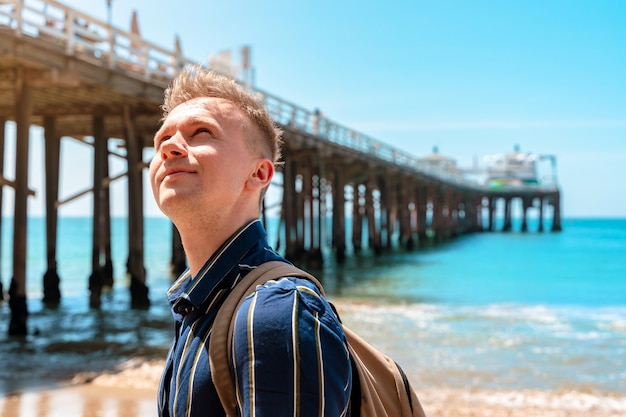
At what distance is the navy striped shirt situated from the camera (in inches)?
37.7

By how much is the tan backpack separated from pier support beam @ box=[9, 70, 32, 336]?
825cm

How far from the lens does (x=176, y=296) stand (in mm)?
1284

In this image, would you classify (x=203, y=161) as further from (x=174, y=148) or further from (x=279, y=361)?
(x=279, y=361)

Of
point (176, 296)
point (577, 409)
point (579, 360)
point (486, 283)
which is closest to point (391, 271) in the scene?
point (486, 283)

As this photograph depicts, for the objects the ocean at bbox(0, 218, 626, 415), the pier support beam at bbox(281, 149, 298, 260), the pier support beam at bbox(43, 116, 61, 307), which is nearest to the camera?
the ocean at bbox(0, 218, 626, 415)

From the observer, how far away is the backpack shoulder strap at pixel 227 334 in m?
1.03

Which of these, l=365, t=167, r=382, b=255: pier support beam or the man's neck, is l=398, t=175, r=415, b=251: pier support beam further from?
the man's neck

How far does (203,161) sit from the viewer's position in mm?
1218

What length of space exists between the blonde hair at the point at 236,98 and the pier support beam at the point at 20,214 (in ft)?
26.0

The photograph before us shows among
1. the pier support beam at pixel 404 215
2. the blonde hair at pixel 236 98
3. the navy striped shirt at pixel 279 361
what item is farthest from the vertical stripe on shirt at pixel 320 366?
the pier support beam at pixel 404 215

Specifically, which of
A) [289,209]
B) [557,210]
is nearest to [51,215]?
[289,209]

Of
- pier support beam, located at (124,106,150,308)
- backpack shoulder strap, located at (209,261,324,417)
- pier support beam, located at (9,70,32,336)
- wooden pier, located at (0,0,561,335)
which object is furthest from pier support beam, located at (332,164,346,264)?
backpack shoulder strap, located at (209,261,324,417)

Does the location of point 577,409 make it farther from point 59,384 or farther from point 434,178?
point 434,178

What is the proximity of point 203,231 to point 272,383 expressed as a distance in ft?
1.34
